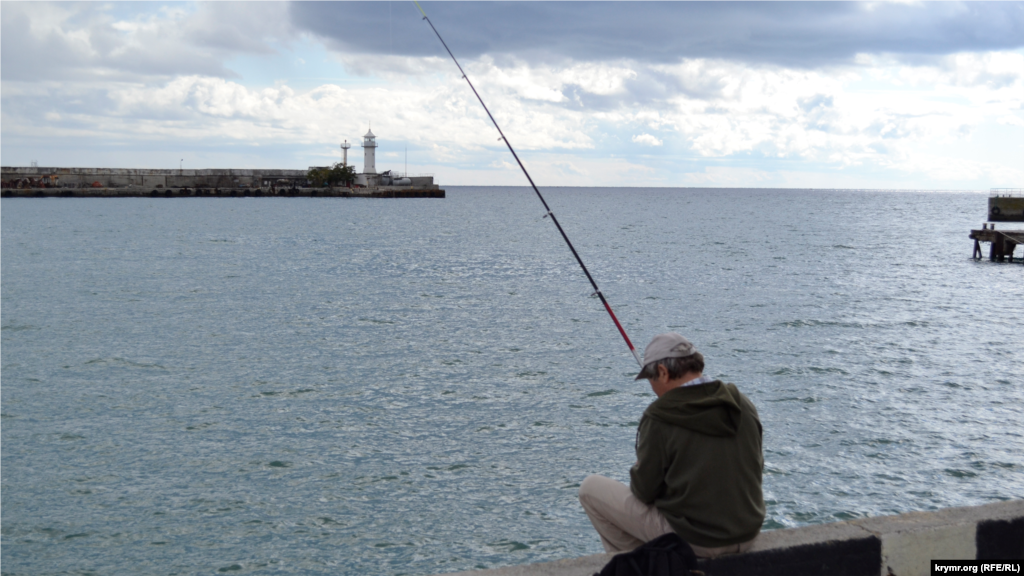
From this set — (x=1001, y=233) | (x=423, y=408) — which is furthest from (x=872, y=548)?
(x=1001, y=233)

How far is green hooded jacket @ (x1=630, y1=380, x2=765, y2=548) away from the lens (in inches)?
150

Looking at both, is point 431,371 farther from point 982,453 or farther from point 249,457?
point 982,453

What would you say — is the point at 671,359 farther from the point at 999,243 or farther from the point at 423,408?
the point at 999,243

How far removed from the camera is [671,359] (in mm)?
3998

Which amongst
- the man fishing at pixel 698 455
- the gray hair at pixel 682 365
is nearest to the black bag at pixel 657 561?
the man fishing at pixel 698 455

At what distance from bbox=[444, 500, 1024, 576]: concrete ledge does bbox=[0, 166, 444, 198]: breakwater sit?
139 meters

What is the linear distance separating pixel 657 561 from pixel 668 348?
102 centimetres

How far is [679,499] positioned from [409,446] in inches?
299

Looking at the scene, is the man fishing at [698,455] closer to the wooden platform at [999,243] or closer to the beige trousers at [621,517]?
the beige trousers at [621,517]

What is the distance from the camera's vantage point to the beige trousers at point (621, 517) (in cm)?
421

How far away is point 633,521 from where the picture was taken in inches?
171

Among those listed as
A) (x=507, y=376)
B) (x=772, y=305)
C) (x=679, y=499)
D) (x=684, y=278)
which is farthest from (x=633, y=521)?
(x=684, y=278)

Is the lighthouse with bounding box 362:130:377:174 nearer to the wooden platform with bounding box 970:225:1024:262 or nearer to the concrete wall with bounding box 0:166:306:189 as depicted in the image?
the concrete wall with bounding box 0:166:306:189

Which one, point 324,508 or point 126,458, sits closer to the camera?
point 324,508
